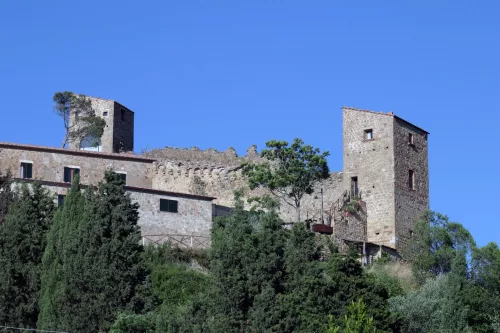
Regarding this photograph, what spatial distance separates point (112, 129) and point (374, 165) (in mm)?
18741

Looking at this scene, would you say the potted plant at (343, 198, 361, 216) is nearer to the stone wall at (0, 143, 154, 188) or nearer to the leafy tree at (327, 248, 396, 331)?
the stone wall at (0, 143, 154, 188)

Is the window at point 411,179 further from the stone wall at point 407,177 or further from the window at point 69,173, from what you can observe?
the window at point 69,173

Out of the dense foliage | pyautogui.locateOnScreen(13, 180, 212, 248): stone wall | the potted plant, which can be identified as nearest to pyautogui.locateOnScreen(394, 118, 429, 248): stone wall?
the potted plant

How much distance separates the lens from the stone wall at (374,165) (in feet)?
172

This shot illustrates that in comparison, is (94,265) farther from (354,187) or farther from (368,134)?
(368,134)

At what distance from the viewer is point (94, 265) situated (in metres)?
37.8

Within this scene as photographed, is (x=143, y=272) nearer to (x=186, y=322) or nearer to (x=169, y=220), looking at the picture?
(x=186, y=322)

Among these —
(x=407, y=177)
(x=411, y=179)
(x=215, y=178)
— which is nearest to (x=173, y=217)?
(x=215, y=178)

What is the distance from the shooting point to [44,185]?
47031mm

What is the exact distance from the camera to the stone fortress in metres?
48.1

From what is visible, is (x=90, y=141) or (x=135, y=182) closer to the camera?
(x=135, y=182)

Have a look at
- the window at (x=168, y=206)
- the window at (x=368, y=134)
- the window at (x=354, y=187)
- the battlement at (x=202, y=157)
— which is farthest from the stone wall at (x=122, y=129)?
the window at (x=168, y=206)

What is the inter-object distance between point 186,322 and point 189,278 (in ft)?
27.2

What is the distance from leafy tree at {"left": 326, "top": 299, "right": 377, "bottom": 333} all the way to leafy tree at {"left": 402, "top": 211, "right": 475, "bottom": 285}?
11.9 metres
